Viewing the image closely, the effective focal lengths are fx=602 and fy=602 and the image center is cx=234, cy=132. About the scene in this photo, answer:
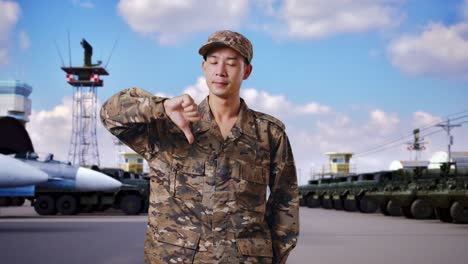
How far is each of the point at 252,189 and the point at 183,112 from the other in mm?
417

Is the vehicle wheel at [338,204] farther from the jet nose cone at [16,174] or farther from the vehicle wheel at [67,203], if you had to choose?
the jet nose cone at [16,174]

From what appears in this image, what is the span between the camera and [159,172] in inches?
94.7

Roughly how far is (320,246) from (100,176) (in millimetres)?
11636

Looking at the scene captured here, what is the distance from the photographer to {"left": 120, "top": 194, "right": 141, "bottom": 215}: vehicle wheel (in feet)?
77.2

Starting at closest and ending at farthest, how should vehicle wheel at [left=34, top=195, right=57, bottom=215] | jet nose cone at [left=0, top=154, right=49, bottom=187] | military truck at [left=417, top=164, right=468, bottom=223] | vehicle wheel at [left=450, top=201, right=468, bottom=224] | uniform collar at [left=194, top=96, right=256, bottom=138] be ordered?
uniform collar at [left=194, top=96, right=256, bottom=138], jet nose cone at [left=0, top=154, right=49, bottom=187], military truck at [left=417, top=164, right=468, bottom=223], vehicle wheel at [left=450, top=201, right=468, bottom=224], vehicle wheel at [left=34, top=195, right=57, bottom=215]

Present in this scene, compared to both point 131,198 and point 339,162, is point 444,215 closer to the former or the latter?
point 131,198

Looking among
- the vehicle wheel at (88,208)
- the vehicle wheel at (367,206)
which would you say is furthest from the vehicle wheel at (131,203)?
the vehicle wheel at (367,206)

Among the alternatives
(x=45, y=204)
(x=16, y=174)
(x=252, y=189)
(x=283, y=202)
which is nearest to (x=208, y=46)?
(x=252, y=189)

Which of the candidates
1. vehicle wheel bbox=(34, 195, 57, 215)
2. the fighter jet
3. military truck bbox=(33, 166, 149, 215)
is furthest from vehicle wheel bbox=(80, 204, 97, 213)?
the fighter jet

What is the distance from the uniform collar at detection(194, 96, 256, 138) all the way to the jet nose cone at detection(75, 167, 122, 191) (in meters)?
18.5

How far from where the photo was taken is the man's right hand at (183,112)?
2.12 meters

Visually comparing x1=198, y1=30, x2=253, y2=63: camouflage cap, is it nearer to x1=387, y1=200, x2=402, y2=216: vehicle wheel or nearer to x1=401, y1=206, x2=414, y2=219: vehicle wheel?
x1=401, y1=206, x2=414, y2=219: vehicle wheel

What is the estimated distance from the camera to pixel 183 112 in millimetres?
2186

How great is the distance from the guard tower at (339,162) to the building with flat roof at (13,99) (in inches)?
1446
